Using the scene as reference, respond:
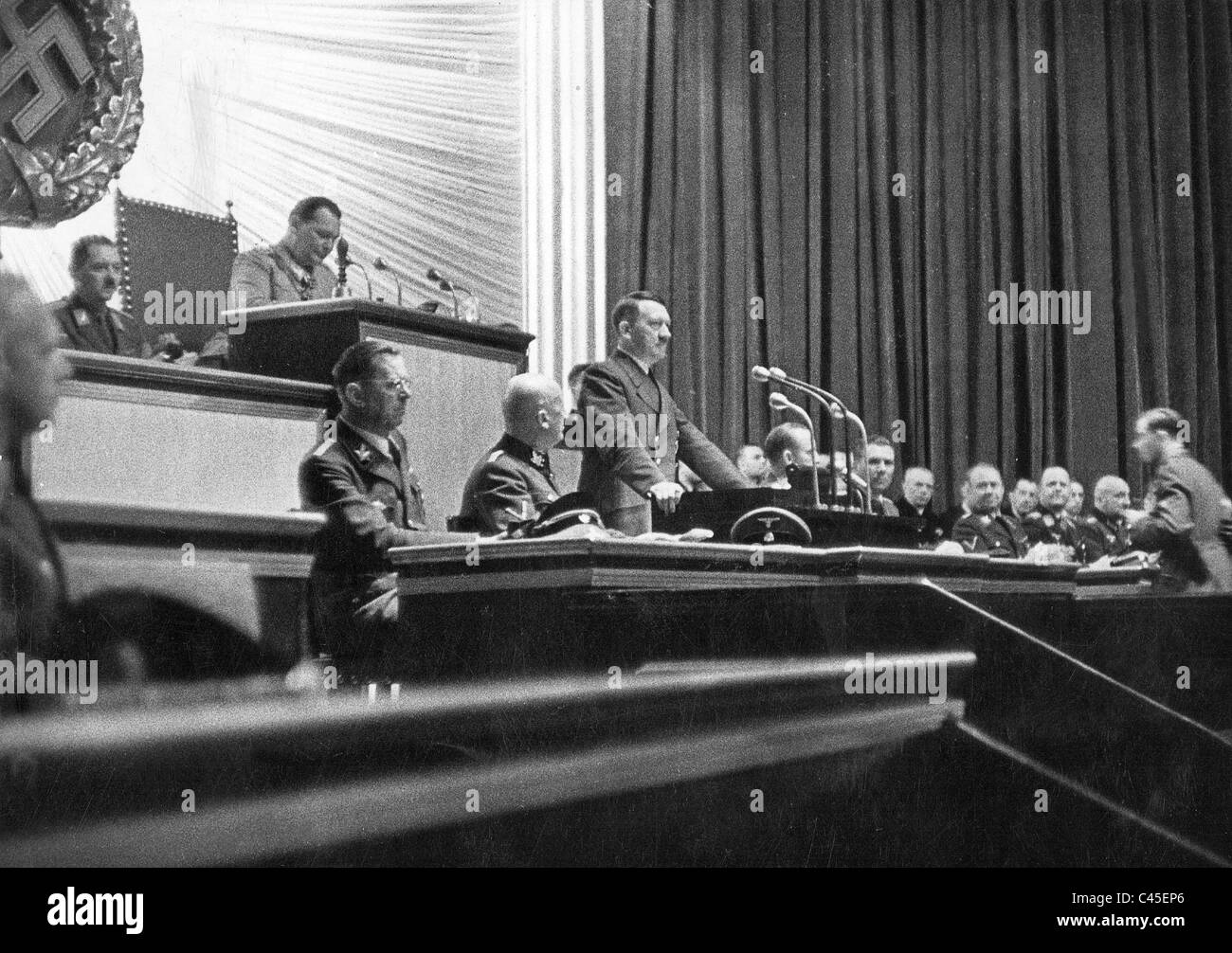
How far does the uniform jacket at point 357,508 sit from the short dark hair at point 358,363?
0.10m

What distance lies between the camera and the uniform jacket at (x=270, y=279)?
170 inches

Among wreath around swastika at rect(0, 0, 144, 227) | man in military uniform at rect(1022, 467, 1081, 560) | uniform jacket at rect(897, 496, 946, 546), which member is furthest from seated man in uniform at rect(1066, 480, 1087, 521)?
wreath around swastika at rect(0, 0, 144, 227)

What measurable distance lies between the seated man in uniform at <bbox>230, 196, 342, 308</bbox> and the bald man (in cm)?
80

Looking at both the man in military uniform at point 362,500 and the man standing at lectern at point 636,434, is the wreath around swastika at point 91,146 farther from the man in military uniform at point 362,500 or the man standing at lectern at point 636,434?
the man standing at lectern at point 636,434

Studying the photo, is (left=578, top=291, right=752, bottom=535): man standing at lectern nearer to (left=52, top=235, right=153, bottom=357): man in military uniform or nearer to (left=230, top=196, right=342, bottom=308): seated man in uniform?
(left=230, top=196, right=342, bottom=308): seated man in uniform

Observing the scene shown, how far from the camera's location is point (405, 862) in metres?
3.65

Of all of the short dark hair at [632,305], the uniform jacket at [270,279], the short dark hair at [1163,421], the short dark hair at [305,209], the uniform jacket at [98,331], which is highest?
the short dark hair at [305,209]

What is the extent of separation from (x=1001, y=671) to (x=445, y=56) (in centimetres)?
294

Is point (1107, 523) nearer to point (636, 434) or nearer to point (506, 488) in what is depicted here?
point (636, 434)

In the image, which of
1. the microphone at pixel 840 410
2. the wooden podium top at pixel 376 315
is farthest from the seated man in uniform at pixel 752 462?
the wooden podium top at pixel 376 315

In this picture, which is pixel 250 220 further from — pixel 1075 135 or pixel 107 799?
pixel 1075 135

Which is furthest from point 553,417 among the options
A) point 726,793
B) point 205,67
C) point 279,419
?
point 205,67

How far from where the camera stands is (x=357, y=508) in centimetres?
361
